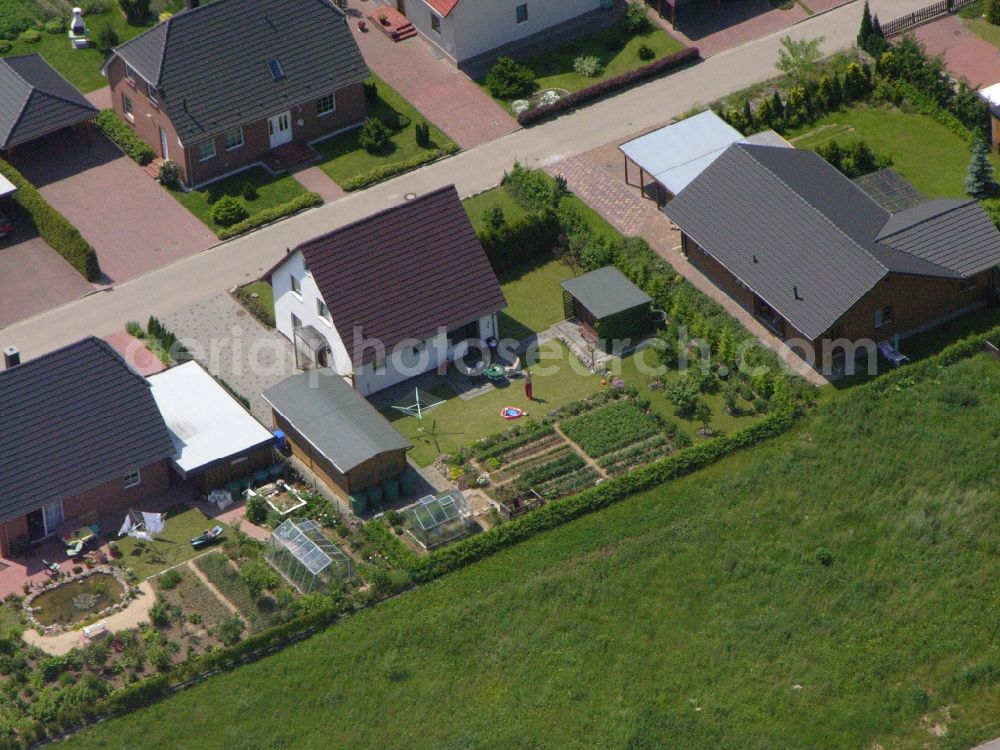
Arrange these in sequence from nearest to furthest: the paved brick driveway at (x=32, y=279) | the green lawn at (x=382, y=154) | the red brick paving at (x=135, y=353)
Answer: the red brick paving at (x=135, y=353)
the paved brick driveway at (x=32, y=279)
the green lawn at (x=382, y=154)

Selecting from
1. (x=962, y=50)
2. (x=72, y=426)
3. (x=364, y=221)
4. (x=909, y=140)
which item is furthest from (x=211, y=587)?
(x=962, y=50)

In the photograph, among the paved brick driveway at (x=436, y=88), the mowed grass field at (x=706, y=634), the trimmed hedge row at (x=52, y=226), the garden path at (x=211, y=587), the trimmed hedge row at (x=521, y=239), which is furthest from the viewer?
the paved brick driveway at (x=436, y=88)

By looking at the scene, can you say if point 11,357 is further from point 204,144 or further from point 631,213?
point 631,213

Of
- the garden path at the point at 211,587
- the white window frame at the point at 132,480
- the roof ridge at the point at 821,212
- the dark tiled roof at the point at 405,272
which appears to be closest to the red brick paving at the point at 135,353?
the white window frame at the point at 132,480

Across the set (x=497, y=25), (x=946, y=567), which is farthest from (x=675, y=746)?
(x=497, y=25)

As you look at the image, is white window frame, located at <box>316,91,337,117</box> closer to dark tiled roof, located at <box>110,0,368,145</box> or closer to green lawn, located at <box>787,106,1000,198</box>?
dark tiled roof, located at <box>110,0,368,145</box>

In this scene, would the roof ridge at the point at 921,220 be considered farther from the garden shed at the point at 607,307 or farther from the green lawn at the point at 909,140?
the garden shed at the point at 607,307

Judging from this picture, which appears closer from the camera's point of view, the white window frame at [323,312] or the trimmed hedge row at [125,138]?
the white window frame at [323,312]

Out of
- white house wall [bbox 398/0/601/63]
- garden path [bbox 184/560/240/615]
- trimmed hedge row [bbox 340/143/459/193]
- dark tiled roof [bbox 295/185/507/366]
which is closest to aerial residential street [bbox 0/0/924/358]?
trimmed hedge row [bbox 340/143/459/193]

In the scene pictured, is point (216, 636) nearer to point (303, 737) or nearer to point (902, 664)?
point (303, 737)
